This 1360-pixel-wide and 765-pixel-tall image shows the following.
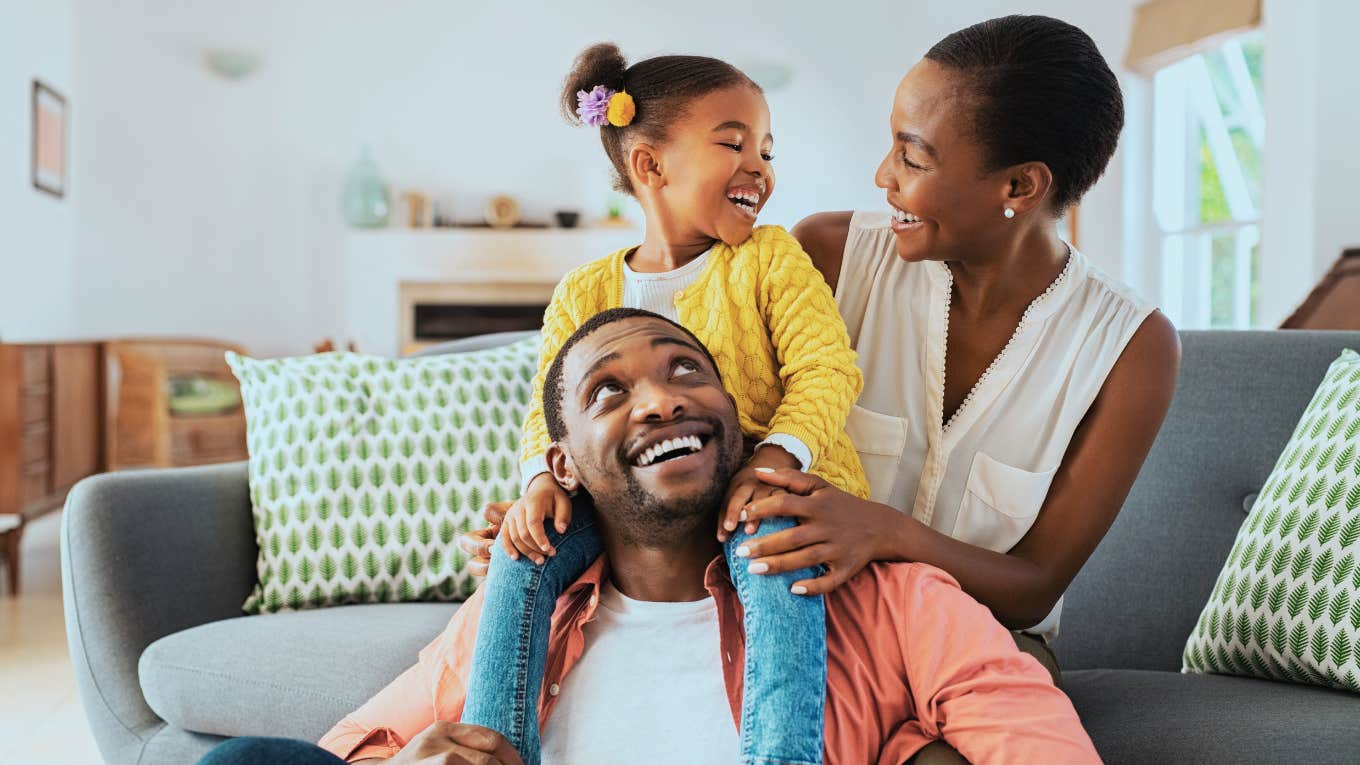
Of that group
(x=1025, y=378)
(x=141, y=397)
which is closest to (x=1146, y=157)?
(x=1025, y=378)

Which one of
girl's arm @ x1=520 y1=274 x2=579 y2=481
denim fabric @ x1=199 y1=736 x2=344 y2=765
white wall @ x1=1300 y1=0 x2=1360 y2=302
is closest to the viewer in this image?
denim fabric @ x1=199 y1=736 x2=344 y2=765

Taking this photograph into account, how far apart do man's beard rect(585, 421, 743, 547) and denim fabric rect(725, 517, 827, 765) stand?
0.22ft

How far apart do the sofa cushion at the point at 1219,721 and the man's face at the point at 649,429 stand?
1.87 feet

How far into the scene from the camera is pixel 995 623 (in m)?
1.28

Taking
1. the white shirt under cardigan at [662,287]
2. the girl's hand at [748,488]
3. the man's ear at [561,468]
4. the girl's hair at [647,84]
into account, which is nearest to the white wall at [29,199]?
the girl's hair at [647,84]

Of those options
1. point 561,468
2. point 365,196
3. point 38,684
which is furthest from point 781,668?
point 365,196

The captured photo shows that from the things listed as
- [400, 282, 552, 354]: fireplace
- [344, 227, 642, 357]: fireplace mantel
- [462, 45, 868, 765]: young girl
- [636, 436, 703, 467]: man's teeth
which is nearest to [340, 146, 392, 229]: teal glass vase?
[344, 227, 642, 357]: fireplace mantel

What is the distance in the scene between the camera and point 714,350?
157 centimetres

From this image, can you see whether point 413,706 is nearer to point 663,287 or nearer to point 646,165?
point 663,287

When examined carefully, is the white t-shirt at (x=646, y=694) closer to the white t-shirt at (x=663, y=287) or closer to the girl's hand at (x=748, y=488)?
the girl's hand at (x=748, y=488)

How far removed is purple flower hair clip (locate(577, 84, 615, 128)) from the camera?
175 cm

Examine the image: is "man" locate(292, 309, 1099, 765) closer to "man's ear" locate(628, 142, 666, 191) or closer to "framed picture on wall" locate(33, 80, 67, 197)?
"man's ear" locate(628, 142, 666, 191)

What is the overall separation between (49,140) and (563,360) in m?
6.38

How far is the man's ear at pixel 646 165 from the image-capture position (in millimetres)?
1725
